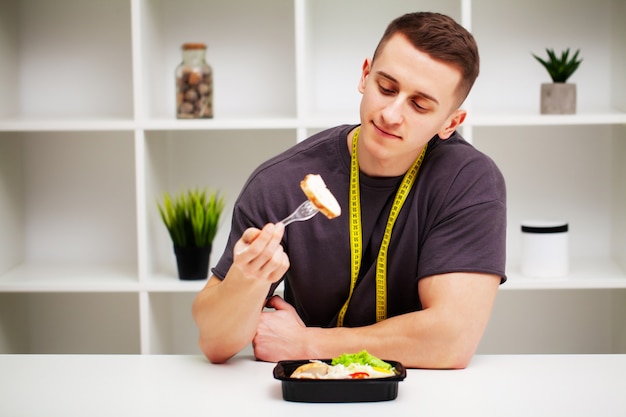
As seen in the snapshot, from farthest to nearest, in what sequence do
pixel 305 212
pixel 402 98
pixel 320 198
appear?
1. pixel 402 98
2. pixel 305 212
3. pixel 320 198

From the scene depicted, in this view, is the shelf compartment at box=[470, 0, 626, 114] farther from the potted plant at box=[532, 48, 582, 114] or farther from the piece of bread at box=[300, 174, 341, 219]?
the piece of bread at box=[300, 174, 341, 219]

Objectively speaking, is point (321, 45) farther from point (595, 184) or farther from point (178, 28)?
point (595, 184)

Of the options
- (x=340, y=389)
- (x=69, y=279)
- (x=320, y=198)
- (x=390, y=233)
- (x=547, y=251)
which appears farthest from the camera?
(x=69, y=279)

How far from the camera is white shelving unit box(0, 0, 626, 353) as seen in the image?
3287 millimetres

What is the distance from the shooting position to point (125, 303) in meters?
3.49

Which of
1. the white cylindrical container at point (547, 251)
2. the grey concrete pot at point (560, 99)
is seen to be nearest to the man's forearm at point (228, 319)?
the white cylindrical container at point (547, 251)

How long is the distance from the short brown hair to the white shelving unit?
130 centimetres

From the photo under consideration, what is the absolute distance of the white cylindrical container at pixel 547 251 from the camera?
300 centimetres

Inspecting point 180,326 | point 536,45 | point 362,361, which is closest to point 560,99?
point 536,45

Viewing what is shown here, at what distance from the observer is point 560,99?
3.03m

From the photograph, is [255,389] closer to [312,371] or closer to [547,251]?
[312,371]

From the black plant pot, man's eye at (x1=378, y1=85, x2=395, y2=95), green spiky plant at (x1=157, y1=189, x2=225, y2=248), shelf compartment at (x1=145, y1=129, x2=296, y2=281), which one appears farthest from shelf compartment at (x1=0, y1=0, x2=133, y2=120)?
man's eye at (x1=378, y1=85, x2=395, y2=95)

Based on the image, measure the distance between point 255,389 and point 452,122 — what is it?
2.50 feet

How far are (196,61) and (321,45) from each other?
1.77ft
